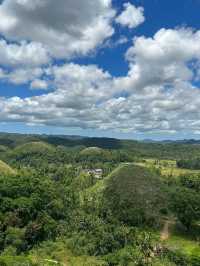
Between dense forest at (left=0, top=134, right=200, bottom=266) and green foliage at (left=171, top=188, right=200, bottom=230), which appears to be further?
green foliage at (left=171, top=188, right=200, bottom=230)

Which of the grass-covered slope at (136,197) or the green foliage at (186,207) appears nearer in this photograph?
the green foliage at (186,207)

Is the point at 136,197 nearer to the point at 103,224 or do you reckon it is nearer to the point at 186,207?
the point at 186,207

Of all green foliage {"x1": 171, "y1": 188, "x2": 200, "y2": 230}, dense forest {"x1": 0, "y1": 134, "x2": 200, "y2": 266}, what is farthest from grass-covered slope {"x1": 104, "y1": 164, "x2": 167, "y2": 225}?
green foliage {"x1": 171, "y1": 188, "x2": 200, "y2": 230}

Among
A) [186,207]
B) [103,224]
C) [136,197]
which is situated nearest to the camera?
[103,224]

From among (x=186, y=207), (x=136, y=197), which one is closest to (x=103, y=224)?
(x=136, y=197)

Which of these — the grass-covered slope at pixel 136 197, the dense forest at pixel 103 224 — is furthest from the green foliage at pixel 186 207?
the grass-covered slope at pixel 136 197

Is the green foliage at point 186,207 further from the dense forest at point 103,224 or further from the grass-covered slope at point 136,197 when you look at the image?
the grass-covered slope at point 136,197

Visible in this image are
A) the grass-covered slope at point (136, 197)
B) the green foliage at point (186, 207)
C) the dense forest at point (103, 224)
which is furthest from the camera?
the grass-covered slope at point (136, 197)

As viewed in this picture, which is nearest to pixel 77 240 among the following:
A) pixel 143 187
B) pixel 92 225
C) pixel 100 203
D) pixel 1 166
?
pixel 92 225

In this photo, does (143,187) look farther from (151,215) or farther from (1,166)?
(1,166)

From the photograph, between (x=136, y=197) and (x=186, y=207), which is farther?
(x=136, y=197)

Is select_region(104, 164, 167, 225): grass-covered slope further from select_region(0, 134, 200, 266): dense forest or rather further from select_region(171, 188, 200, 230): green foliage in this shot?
select_region(171, 188, 200, 230): green foliage
